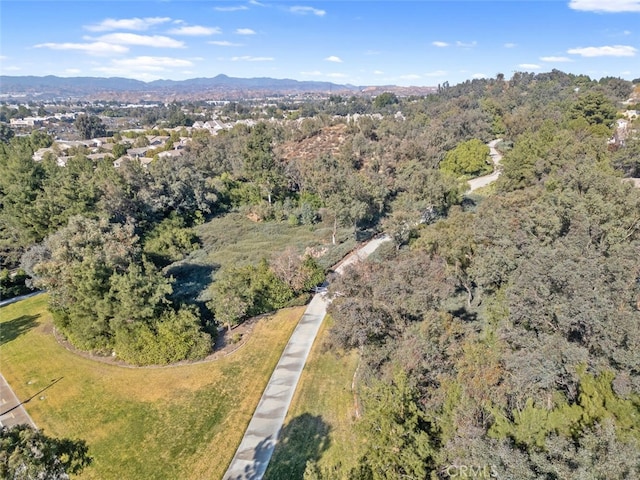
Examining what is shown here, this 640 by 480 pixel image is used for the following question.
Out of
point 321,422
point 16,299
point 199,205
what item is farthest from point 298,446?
point 199,205

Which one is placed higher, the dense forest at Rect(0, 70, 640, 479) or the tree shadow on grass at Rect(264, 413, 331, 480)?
the dense forest at Rect(0, 70, 640, 479)

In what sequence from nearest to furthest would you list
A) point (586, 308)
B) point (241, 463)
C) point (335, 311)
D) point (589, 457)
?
point (589, 457)
point (586, 308)
point (241, 463)
point (335, 311)

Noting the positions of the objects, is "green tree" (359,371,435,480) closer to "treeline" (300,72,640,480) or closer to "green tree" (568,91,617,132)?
"treeline" (300,72,640,480)

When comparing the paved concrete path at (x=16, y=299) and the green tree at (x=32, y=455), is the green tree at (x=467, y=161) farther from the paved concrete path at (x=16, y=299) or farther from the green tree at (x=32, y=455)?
the green tree at (x=32, y=455)

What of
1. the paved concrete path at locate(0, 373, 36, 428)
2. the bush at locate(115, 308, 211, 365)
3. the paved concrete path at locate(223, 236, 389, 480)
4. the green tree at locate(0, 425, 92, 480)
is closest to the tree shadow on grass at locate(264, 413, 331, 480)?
the paved concrete path at locate(223, 236, 389, 480)

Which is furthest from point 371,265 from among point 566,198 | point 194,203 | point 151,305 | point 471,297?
point 194,203

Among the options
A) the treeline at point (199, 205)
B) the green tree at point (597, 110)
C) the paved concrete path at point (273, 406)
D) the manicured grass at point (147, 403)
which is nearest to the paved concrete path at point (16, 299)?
the treeline at point (199, 205)

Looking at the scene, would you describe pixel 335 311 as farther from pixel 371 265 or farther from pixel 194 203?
pixel 194 203
